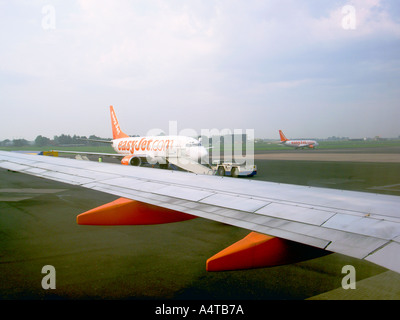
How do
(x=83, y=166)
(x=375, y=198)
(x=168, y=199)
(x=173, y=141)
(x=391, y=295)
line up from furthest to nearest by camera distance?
(x=173, y=141), (x=83, y=166), (x=391, y=295), (x=168, y=199), (x=375, y=198)

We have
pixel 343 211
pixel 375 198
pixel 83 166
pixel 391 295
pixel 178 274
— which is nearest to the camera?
pixel 343 211

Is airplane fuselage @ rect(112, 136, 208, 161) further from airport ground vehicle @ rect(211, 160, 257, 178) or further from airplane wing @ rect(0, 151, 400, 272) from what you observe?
airplane wing @ rect(0, 151, 400, 272)

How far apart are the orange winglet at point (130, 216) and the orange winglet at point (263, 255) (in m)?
1.47

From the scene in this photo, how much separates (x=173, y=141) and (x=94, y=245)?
756 inches

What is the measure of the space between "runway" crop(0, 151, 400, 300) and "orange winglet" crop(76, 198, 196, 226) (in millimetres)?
1080

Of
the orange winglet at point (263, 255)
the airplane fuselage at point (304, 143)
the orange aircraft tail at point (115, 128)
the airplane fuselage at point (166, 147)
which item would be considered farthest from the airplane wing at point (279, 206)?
the airplane fuselage at point (304, 143)

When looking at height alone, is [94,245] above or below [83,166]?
below

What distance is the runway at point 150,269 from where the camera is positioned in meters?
4.71

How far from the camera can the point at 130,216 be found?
4.75 metres

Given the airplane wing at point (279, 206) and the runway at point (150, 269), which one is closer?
the airplane wing at point (279, 206)

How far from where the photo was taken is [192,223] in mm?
9133

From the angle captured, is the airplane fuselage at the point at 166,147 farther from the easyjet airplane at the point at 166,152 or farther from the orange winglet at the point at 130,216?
the orange winglet at the point at 130,216
